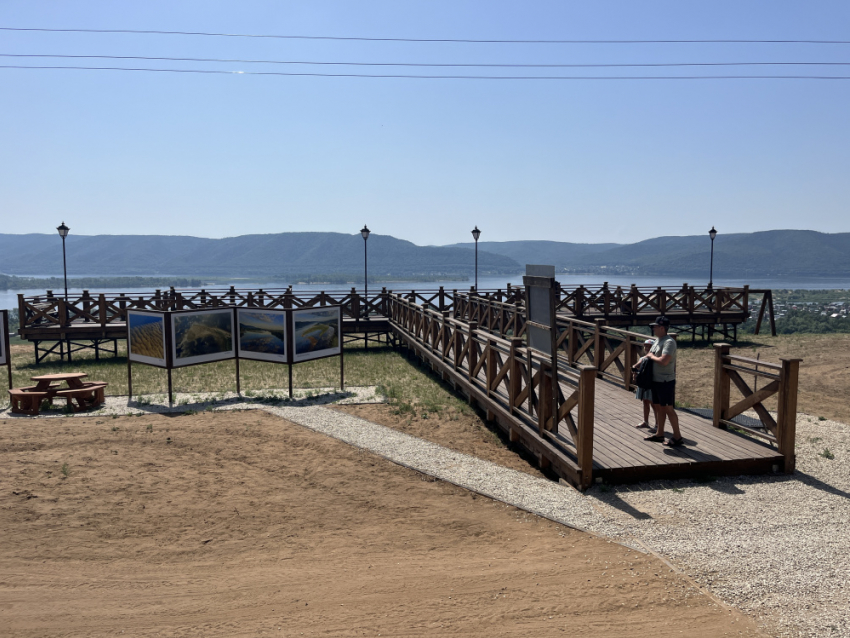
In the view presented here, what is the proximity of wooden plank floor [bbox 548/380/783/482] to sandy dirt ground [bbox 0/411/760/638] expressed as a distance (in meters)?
1.45

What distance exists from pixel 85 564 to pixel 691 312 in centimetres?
2234

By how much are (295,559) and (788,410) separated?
18.4 ft

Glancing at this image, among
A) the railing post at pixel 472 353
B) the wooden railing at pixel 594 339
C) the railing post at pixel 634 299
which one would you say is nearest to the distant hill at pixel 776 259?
the railing post at pixel 634 299

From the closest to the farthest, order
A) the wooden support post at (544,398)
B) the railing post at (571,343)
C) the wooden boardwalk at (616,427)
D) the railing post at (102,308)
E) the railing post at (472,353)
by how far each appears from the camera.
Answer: the wooden boardwalk at (616,427)
the wooden support post at (544,398)
the railing post at (472,353)
the railing post at (571,343)
the railing post at (102,308)

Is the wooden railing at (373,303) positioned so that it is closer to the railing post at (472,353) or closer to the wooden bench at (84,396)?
the railing post at (472,353)

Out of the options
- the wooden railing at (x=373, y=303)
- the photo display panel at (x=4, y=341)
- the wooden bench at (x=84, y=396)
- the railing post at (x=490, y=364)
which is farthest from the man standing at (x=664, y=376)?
the photo display panel at (x=4, y=341)

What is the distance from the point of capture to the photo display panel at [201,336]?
11.7 m

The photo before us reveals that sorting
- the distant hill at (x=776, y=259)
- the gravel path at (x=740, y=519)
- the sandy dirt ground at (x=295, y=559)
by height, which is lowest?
the sandy dirt ground at (x=295, y=559)

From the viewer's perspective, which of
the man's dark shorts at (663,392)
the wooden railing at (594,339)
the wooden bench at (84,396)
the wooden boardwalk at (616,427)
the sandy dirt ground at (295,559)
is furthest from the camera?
the wooden bench at (84,396)

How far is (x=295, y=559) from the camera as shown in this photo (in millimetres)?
5074

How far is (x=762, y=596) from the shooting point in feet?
13.8

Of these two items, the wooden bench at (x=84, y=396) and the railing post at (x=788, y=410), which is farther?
the wooden bench at (x=84, y=396)

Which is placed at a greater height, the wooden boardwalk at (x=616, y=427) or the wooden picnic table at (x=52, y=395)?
the wooden boardwalk at (x=616, y=427)

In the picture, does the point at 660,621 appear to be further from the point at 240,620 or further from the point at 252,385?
the point at 252,385
